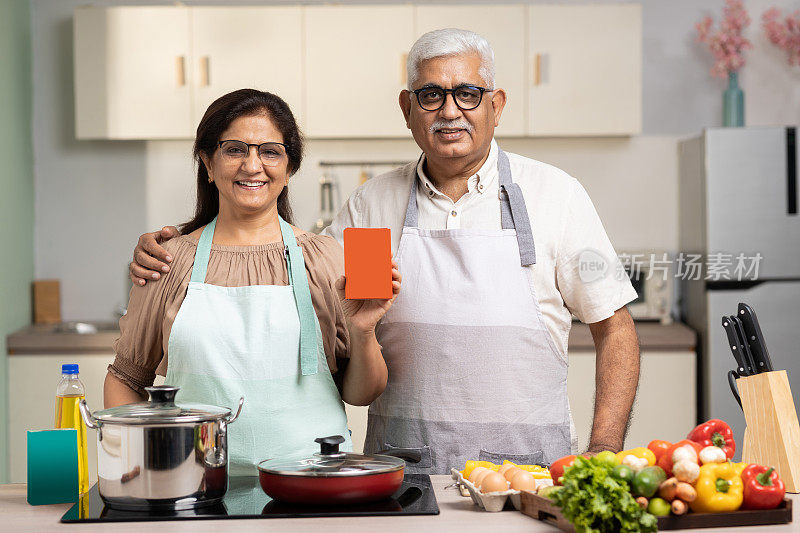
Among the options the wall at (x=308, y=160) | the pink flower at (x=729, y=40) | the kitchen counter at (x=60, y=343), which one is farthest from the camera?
the wall at (x=308, y=160)

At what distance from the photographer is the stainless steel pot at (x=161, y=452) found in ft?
4.09

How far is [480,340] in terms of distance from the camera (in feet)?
5.83

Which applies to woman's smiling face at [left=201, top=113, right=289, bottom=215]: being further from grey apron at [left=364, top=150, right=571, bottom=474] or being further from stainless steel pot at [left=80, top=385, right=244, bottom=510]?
stainless steel pot at [left=80, top=385, right=244, bottom=510]

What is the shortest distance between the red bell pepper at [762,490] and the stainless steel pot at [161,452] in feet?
2.47

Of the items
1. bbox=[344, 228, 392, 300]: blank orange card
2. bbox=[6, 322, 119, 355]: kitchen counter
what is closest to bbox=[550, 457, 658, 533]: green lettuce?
bbox=[344, 228, 392, 300]: blank orange card

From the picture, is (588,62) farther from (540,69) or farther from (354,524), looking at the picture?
(354,524)

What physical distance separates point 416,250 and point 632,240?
2.33 meters

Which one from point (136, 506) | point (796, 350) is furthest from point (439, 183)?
point (796, 350)

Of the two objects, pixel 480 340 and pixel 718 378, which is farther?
pixel 718 378

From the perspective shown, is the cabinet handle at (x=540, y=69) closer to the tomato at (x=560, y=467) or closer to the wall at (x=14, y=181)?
the wall at (x=14, y=181)

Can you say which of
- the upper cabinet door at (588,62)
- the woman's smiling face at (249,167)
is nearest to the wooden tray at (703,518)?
the woman's smiling face at (249,167)

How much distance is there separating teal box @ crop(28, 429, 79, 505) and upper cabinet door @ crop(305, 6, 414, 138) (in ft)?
7.88

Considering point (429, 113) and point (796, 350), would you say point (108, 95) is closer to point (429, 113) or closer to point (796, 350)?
point (429, 113)

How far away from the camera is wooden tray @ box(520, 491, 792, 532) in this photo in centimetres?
120
